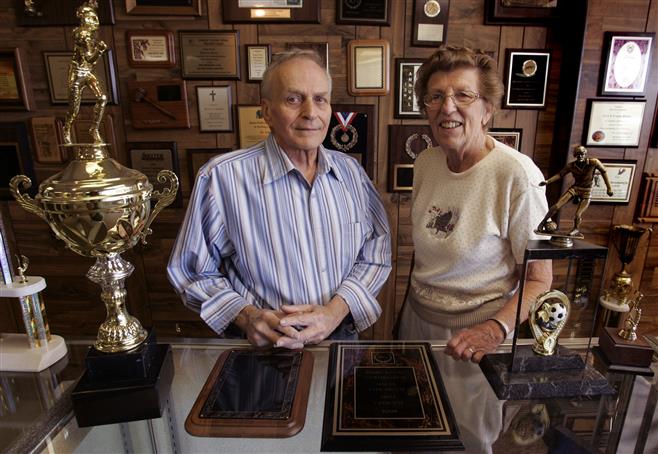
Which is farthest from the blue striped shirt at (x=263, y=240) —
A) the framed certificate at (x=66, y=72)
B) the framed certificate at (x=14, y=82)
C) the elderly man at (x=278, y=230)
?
the framed certificate at (x=14, y=82)

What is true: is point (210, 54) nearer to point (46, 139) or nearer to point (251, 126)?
point (251, 126)

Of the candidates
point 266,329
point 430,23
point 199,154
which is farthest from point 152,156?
point 430,23

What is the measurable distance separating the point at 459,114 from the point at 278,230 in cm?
68

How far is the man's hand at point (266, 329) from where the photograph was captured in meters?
1.11

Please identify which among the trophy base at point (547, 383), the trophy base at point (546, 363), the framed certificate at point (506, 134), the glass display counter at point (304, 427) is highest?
the framed certificate at point (506, 134)

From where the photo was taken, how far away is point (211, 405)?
88cm

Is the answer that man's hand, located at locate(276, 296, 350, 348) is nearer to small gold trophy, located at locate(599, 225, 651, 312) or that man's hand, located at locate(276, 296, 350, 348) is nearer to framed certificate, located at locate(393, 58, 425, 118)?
Answer: framed certificate, located at locate(393, 58, 425, 118)

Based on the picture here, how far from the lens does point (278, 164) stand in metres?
1.35

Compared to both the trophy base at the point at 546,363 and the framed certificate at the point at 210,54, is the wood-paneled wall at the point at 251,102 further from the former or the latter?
the trophy base at the point at 546,363

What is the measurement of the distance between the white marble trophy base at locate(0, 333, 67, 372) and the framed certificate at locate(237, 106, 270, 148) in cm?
139

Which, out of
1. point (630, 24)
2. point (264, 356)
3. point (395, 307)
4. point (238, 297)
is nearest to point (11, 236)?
point (238, 297)

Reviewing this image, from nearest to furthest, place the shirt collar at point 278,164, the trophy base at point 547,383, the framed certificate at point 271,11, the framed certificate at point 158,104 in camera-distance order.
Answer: the trophy base at point 547,383, the shirt collar at point 278,164, the framed certificate at point 271,11, the framed certificate at point 158,104

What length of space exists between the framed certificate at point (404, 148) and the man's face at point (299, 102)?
915 mm

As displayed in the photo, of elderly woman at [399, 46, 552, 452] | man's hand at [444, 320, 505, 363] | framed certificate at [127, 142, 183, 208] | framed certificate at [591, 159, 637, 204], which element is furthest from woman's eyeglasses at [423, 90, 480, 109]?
framed certificate at [127, 142, 183, 208]
